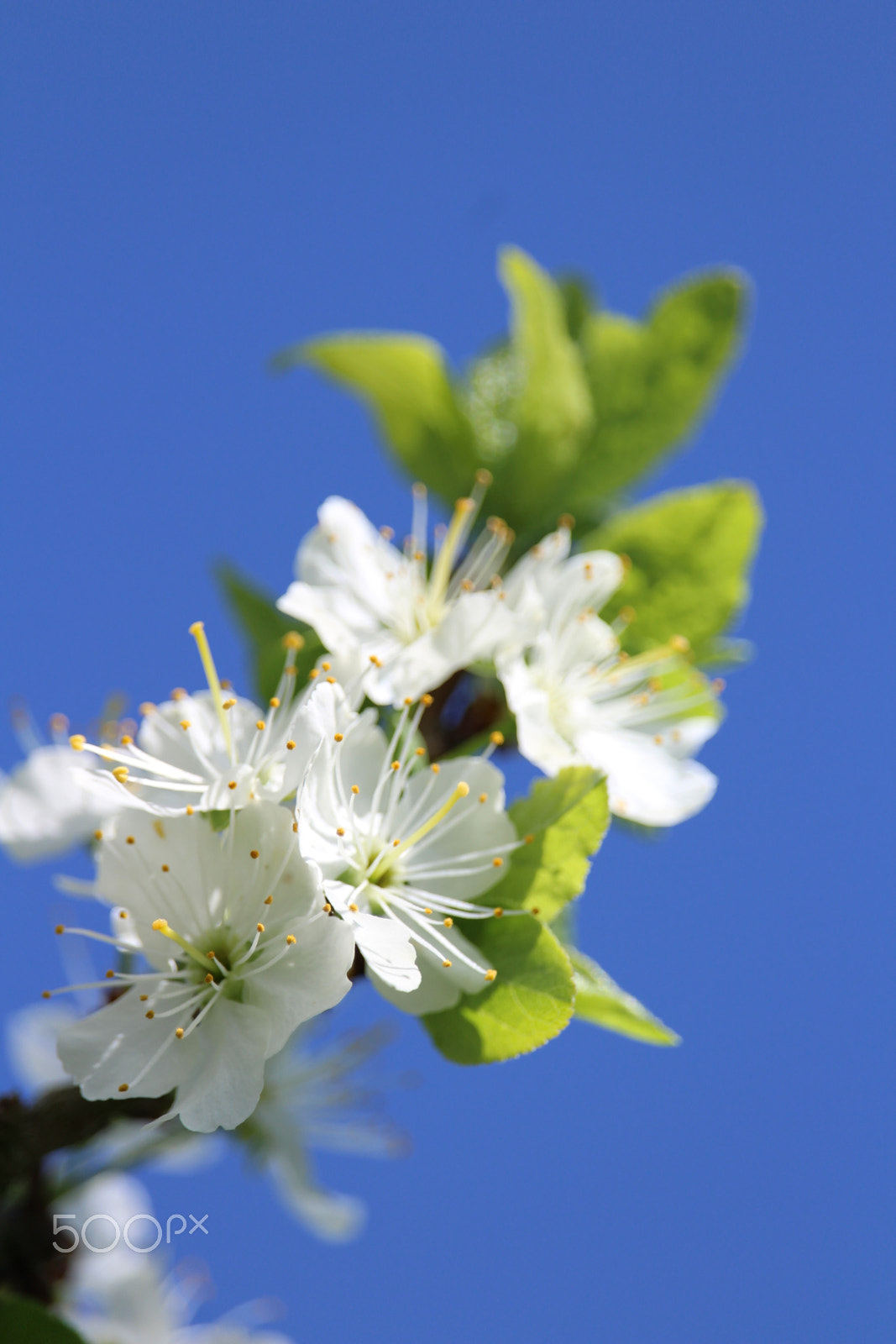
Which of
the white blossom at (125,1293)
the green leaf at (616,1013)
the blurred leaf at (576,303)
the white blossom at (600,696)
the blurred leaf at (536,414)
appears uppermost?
the blurred leaf at (576,303)

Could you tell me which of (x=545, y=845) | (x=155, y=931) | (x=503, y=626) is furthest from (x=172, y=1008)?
(x=503, y=626)

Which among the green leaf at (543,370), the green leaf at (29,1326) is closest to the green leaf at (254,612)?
the green leaf at (543,370)

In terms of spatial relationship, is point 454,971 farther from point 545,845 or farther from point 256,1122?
point 256,1122

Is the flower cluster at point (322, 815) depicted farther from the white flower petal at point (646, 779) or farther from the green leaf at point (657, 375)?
the green leaf at point (657, 375)

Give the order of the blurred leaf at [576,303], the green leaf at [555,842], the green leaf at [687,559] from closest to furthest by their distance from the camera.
A: the green leaf at [555,842]
the green leaf at [687,559]
the blurred leaf at [576,303]

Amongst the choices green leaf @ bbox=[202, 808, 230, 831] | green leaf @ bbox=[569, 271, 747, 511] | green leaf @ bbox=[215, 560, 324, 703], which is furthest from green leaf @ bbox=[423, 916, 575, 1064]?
green leaf @ bbox=[569, 271, 747, 511]

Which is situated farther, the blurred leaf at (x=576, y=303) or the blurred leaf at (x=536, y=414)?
the blurred leaf at (x=576, y=303)

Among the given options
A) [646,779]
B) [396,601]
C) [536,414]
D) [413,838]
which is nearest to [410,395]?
[536,414]

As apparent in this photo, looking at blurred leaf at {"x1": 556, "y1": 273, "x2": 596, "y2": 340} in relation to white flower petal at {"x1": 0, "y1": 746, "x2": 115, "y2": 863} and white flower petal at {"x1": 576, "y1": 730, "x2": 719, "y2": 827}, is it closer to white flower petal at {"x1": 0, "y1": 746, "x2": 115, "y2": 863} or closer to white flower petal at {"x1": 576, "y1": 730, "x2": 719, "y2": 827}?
white flower petal at {"x1": 576, "y1": 730, "x2": 719, "y2": 827}
